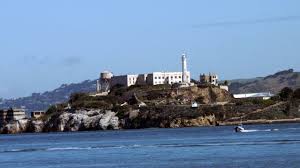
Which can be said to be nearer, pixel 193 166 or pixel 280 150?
pixel 193 166

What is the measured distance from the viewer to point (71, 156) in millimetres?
95375

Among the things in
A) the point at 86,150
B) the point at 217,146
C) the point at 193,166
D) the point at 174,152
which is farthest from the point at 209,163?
the point at 86,150

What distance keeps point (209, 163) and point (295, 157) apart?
21.4 feet

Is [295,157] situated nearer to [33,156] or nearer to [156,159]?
[156,159]

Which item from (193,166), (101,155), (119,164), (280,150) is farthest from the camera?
(101,155)

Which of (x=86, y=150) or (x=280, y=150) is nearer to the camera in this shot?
(x=280, y=150)

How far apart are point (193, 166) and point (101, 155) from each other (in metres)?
21.9

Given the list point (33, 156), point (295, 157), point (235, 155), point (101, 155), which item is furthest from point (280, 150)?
point (33, 156)

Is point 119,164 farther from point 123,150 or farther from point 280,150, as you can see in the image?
point 123,150

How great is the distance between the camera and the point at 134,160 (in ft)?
276

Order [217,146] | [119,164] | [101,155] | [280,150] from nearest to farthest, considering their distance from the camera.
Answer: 1. [119,164]
2. [280,150]
3. [101,155]
4. [217,146]

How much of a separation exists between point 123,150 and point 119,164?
2338 centimetres

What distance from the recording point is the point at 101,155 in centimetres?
9456

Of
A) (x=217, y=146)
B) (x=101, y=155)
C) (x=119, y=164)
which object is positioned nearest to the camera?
(x=119, y=164)
